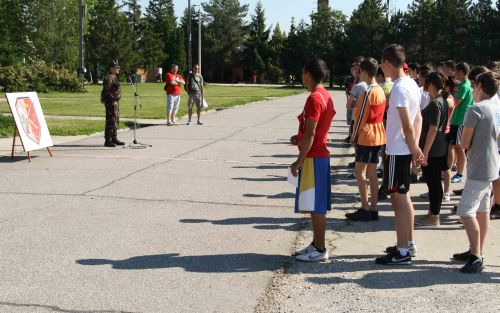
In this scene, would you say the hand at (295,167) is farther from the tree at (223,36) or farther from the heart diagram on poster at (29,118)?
the tree at (223,36)

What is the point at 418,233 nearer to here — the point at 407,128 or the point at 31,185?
the point at 407,128

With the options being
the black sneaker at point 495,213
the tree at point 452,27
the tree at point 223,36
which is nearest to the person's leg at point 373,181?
the black sneaker at point 495,213

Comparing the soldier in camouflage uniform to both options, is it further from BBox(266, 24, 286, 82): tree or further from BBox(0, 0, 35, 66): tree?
BBox(266, 24, 286, 82): tree

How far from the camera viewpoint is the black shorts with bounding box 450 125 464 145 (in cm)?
871

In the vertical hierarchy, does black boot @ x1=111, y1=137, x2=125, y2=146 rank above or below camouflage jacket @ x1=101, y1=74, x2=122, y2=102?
below

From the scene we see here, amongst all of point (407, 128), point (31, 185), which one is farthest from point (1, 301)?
point (31, 185)

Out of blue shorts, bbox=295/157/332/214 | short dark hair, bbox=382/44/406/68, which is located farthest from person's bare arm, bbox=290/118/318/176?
short dark hair, bbox=382/44/406/68

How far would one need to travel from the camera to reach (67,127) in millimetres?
17766

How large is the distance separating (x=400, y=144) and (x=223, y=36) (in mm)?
93466

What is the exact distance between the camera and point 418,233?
6719mm

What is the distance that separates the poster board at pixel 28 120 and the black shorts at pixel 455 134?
311 inches

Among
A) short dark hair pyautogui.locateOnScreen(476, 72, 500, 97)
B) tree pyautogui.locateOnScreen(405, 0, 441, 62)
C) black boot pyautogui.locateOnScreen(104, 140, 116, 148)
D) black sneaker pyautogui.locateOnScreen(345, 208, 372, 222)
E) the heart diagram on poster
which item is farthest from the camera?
tree pyautogui.locateOnScreen(405, 0, 441, 62)

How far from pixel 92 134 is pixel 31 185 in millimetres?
7344

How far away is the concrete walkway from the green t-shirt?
47.9 inches
